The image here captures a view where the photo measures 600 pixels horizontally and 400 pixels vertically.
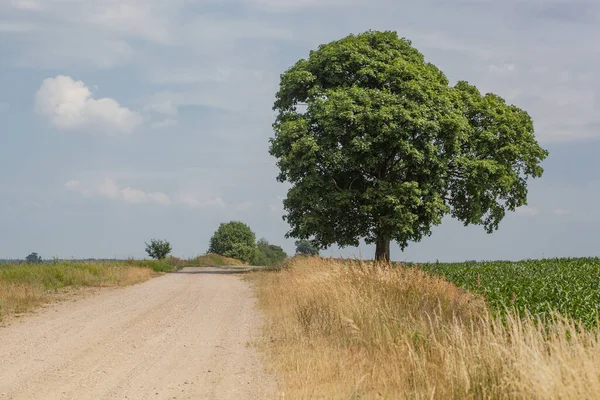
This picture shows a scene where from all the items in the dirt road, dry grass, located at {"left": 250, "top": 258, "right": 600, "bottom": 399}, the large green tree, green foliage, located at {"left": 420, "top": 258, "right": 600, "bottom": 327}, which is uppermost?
the large green tree

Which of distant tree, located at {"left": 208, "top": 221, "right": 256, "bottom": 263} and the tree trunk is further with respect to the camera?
distant tree, located at {"left": 208, "top": 221, "right": 256, "bottom": 263}

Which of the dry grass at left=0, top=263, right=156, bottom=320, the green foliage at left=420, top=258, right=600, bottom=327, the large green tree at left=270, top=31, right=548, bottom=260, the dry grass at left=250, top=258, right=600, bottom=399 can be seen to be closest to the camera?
the dry grass at left=250, top=258, right=600, bottom=399

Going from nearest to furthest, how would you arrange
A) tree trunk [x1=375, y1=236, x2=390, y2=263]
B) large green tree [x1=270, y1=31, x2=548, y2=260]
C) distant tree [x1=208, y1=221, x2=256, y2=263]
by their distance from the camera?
large green tree [x1=270, y1=31, x2=548, y2=260] → tree trunk [x1=375, y1=236, x2=390, y2=263] → distant tree [x1=208, y1=221, x2=256, y2=263]

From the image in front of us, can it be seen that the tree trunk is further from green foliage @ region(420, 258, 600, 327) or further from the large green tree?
green foliage @ region(420, 258, 600, 327)

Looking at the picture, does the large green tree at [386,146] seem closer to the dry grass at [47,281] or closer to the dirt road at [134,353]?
the dry grass at [47,281]

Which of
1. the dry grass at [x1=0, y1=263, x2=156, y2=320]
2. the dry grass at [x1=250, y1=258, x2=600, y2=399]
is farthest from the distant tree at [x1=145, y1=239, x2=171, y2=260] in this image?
the dry grass at [x1=250, y1=258, x2=600, y2=399]

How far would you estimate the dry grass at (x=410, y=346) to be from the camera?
737cm

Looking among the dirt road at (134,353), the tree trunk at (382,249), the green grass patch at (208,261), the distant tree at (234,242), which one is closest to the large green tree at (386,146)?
the tree trunk at (382,249)

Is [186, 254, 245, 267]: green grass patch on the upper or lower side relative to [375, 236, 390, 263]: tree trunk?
lower

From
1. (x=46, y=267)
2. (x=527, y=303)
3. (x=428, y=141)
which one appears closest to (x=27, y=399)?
(x=527, y=303)

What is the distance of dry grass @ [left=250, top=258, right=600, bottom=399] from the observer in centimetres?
737

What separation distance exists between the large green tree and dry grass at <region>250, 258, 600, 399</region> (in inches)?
618

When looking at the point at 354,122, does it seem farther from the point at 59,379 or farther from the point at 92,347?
the point at 59,379

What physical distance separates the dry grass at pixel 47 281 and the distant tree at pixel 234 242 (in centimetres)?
4435
